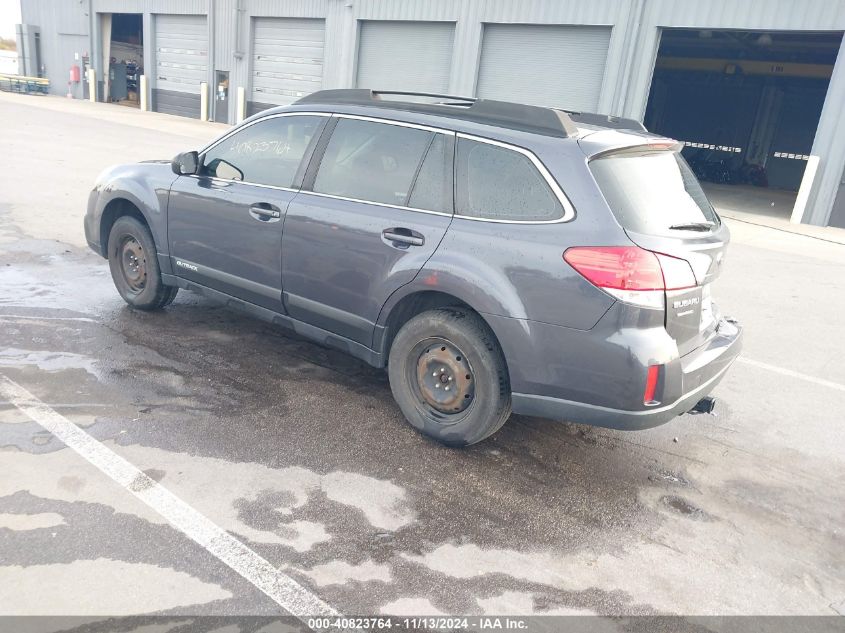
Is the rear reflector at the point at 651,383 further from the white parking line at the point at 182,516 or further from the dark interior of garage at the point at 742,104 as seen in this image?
the dark interior of garage at the point at 742,104

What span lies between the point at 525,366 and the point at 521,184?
93cm

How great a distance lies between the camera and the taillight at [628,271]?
3145mm

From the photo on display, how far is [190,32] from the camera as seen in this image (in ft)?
94.0

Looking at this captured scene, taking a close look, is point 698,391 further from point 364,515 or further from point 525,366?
point 364,515

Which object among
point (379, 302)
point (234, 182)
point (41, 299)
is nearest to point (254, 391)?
point (379, 302)

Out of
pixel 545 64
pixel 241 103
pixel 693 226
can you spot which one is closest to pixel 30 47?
pixel 241 103

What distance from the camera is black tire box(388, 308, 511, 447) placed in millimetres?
3584

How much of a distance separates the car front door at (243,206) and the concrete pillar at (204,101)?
1008 inches

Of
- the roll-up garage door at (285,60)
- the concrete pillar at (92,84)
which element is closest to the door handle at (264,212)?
the roll-up garage door at (285,60)

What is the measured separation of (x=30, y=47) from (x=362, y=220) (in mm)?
42256

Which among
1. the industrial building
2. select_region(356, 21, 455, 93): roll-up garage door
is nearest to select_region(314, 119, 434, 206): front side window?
the industrial building

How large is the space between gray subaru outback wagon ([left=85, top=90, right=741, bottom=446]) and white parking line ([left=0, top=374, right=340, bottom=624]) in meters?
1.35

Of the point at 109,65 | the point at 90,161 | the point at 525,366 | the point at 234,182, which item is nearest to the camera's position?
the point at 525,366

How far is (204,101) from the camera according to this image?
2827cm
